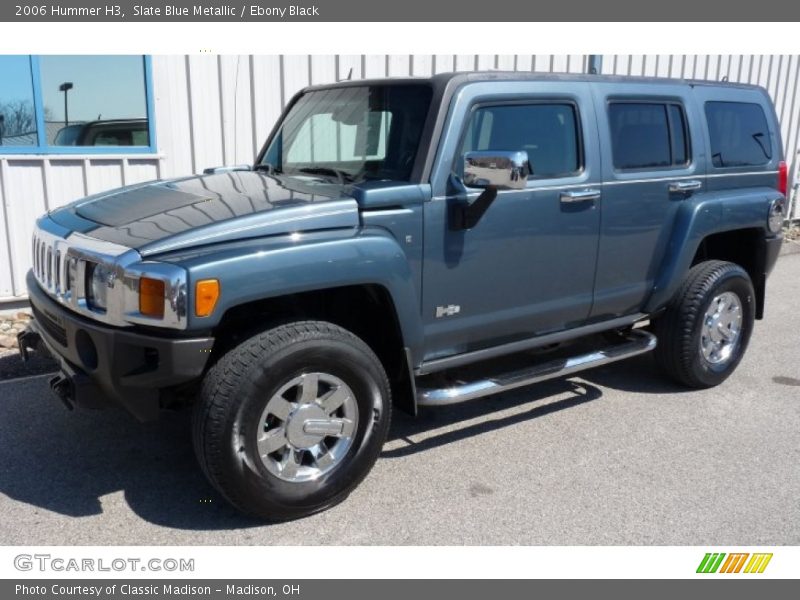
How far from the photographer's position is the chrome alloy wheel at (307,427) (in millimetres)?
3230

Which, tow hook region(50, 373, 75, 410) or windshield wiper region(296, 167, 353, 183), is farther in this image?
windshield wiper region(296, 167, 353, 183)

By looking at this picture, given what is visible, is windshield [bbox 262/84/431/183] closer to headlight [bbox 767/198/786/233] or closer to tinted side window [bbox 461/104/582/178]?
tinted side window [bbox 461/104/582/178]

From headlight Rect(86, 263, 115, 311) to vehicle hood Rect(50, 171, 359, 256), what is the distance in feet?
0.48

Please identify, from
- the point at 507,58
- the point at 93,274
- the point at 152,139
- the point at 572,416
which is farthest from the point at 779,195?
the point at 152,139

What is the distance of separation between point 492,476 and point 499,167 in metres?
1.63

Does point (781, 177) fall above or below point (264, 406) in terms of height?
above

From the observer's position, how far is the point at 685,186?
464cm

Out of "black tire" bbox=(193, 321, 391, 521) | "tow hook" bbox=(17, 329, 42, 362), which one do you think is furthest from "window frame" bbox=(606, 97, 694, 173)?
"tow hook" bbox=(17, 329, 42, 362)

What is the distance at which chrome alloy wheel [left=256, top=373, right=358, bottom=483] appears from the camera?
323 centimetres

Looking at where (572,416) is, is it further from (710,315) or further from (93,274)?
(93,274)

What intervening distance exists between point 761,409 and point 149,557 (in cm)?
389

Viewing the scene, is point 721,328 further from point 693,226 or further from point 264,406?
point 264,406

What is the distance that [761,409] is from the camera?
4738 millimetres

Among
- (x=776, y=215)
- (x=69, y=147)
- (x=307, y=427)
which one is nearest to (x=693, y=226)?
(x=776, y=215)
